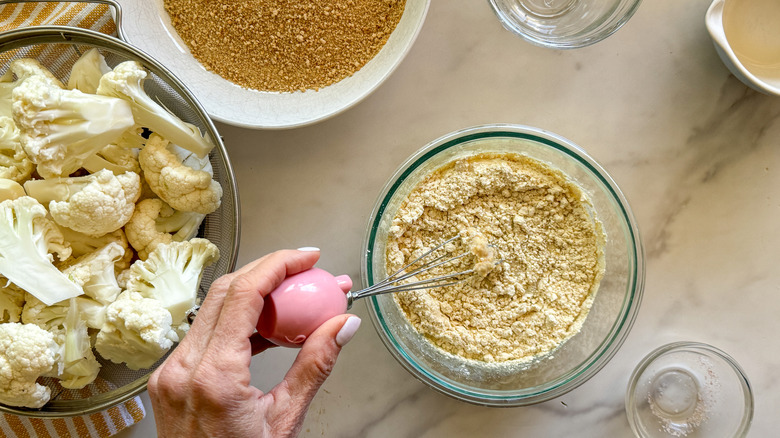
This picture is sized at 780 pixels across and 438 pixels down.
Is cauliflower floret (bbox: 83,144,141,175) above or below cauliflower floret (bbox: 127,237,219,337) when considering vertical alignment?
above

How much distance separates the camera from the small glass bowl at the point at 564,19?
1.13 meters

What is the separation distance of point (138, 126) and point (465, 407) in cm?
85

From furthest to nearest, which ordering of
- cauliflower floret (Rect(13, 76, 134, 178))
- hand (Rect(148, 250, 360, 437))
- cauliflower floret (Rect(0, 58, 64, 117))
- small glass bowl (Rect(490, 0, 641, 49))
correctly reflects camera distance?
1. small glass bowl (Rect(490, 0, 641, 49))
2. cauliflower floret (Rect(0, 58, 64, 117))
3. cauliflower floret (Rect(13, 76, 134, 178))
4. hand (Rect(148, 250, 360, 437))

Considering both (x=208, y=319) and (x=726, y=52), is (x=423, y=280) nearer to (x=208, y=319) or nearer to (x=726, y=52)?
(x=208, y=319)

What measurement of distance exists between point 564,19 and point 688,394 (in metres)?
0.85

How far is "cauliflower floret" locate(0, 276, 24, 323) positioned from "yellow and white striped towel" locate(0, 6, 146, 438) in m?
0.19

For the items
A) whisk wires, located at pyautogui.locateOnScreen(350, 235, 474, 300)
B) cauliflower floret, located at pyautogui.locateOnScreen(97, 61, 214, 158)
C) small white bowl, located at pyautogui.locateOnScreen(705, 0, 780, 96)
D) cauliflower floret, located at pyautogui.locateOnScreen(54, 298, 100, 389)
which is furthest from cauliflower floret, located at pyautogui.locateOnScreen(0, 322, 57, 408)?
small white bowl, located at pyautogui.locateOnScreen(705, 0, 780, 96)

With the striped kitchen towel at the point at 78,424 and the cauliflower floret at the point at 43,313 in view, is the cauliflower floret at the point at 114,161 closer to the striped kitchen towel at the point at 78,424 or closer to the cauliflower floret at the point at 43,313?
the cauliflower floret at the point at 43,313

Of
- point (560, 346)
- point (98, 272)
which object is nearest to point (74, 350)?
point (98, 272)

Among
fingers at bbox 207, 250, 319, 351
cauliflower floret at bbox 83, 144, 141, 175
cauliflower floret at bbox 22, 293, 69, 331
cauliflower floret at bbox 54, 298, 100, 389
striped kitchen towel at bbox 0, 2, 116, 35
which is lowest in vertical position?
cauliflower floret at bbox 54, 298, 100, 389

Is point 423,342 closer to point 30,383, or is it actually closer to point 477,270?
point 477,270

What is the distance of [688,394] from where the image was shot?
125cm

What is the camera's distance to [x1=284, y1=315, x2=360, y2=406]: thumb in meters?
0.85

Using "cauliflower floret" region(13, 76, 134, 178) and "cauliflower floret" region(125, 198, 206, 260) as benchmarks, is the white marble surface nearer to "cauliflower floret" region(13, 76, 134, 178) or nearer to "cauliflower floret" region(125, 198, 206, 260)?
"cauliflower floret" region(125, 198, 206, 260)
